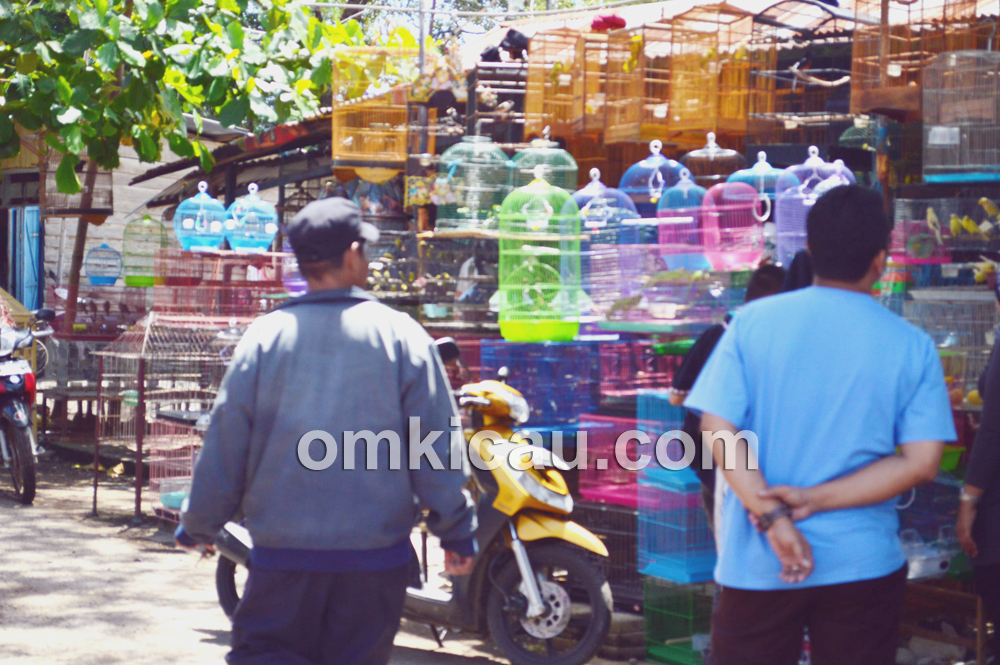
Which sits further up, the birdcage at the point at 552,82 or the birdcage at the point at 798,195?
the birdcage at the point at 552,82

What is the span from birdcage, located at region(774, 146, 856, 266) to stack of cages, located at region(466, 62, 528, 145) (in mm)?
2831

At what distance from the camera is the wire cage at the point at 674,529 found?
421 centimetres

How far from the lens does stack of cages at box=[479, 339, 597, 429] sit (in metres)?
5.70

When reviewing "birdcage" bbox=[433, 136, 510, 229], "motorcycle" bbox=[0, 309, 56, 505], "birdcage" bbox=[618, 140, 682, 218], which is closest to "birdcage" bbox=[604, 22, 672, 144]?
"birdcage" bbox=[618, 140, 682, 218]

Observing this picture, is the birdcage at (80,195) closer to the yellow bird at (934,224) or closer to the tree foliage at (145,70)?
the tree foliage at (145,70)

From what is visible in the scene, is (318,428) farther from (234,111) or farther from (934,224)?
(234,111)

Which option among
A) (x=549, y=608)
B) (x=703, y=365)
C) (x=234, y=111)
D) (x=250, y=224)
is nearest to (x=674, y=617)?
(x=549, y=608)

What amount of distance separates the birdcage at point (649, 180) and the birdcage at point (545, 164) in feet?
1.35

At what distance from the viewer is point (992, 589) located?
10.2 feet

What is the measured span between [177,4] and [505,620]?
4.51 meters

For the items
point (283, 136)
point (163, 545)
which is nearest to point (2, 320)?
point (163, 545)

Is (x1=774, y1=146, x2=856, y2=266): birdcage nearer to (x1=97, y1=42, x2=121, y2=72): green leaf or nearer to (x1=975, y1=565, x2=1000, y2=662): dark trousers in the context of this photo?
(x1=975, y1=565, x2=1000, y2=662): dark trousers

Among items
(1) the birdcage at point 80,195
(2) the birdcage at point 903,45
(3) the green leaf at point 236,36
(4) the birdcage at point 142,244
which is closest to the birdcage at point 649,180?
(2) the birdcage at point 903,45

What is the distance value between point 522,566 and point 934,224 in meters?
2.32
